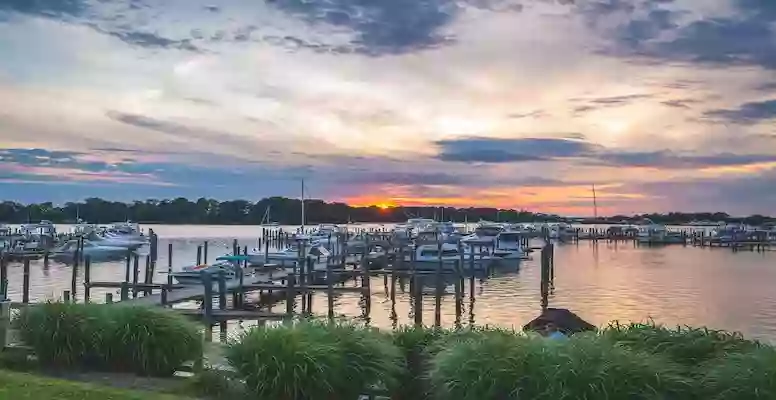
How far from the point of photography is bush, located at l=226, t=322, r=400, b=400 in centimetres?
1039

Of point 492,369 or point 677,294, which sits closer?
point 492,369

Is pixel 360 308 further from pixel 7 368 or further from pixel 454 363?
pixel 454 363

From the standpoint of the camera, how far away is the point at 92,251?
75188mm

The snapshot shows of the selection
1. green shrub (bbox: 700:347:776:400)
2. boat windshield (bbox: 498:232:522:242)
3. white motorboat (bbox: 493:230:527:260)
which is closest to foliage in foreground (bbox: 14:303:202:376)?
green shrub (bbox: 700:347:776:400)

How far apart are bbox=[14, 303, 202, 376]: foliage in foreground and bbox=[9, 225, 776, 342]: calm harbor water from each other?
2189 centimetres

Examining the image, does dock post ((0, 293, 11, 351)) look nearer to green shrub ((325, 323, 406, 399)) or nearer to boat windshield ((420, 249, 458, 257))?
green shrub ((325, 323, 406, 399))

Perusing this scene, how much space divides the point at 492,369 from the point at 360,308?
30.5 m

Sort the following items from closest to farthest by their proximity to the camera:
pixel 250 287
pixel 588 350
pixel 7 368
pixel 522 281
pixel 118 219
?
1. pixel 588 350
2. pixel 7 368
3. pixel 250 287
4. pixel 522 281
5. pixel 118 219

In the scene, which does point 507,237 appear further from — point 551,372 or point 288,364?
point 551,372

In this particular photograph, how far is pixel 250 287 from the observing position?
32312mm

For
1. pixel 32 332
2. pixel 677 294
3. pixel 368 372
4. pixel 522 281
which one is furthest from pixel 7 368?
pixel 522 281

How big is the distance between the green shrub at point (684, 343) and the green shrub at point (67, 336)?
782cm

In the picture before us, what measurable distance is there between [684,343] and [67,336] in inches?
369

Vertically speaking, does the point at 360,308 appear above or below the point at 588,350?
below
